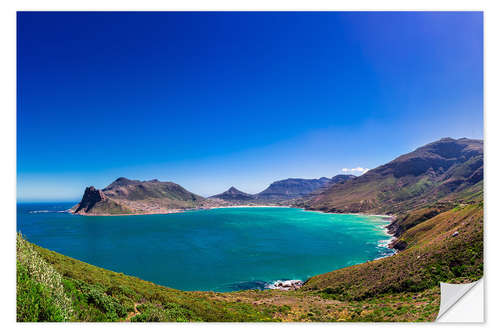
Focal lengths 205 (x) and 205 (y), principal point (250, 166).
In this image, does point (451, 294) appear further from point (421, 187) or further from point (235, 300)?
point (421, 187)

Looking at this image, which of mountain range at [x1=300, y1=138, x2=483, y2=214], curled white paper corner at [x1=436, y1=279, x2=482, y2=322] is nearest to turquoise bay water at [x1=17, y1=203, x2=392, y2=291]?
curled white paper corner at [x1=436, y1=279, x2=482, y2=322]

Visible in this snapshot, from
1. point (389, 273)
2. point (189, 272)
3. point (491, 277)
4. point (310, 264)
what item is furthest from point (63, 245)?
point (491, 277)

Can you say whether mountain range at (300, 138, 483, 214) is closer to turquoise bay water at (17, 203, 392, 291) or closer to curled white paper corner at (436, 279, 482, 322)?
turquoise bay water at (17, 203, 392, 291)

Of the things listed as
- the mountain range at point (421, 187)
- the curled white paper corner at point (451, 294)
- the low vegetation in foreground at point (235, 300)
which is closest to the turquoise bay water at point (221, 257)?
the low vegetation in foreground at point (235, 300)

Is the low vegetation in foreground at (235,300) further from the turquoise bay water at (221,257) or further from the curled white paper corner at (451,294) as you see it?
the turquoise bay water at (221,257)
